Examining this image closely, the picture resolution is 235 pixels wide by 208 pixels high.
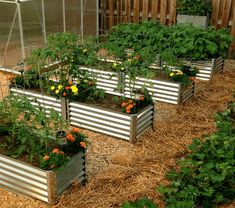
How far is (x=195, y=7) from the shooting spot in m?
7.68

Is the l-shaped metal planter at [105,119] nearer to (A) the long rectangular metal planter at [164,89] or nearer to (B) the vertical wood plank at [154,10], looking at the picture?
(A) the long rectangular metal planter at [164,89]

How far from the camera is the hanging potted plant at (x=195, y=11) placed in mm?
7684

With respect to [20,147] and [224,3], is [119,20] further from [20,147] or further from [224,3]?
[20,147]

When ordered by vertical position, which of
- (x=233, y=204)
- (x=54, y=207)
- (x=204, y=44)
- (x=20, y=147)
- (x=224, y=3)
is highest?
(x=224, y=3)

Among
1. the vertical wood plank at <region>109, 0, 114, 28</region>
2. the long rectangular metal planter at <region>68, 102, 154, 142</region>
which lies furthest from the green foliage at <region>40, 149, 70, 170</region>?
the vertical wood plank at <region>109, 0, 114, 28</region>

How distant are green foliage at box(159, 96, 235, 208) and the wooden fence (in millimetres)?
4820

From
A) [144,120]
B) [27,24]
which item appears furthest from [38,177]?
[27,24]

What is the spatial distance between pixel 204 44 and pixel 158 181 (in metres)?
3.23

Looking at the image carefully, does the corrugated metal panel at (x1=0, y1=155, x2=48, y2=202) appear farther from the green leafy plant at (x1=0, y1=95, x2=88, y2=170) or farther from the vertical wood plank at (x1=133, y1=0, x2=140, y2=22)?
the vertical wood plank at (x1=133, y1=0, x2=140, y2=22)

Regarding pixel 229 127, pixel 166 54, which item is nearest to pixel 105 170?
pixel 229 127

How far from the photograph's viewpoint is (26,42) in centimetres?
659

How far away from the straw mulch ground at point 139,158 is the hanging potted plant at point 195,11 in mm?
2311

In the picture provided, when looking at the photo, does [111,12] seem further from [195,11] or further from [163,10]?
[195,11]

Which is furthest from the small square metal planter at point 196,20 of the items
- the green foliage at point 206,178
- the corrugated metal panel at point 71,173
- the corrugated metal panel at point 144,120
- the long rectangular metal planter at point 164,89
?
the corrugated metal panel at point 71,173
